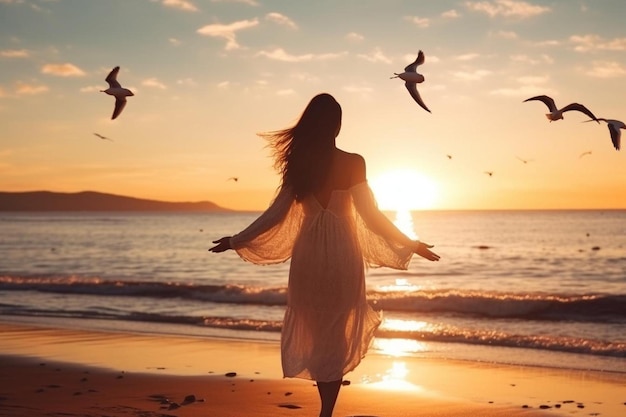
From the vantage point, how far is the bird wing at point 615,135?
320 inches

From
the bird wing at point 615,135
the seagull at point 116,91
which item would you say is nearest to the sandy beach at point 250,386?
the bird wing at point 615,135

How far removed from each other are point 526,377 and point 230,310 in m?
10.5

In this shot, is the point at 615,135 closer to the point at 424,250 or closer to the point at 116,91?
the point at 424,250

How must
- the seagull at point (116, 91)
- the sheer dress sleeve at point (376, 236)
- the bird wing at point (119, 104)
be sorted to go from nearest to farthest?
the sheer dress sleeve at point (376, 236), the seagull at point (116, 91), the bird wing at point (119, 104)

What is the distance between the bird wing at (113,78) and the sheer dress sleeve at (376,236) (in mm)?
4420

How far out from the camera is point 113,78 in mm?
9078

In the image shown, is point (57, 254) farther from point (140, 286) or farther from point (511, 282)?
point (511, 282)

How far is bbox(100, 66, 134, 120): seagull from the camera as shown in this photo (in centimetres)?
882

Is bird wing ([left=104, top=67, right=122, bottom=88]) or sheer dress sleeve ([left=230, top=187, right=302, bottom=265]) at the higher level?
bird wing ([left=104, top=67, right=122, bottom=88])

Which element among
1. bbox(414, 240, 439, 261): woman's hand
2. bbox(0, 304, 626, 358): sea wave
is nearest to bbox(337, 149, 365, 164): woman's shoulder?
bbox(414, 240, 439, 261): woman's hand

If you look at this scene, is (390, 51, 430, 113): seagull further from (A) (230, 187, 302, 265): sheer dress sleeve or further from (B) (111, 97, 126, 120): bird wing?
(B) (111, 97, 126, 120): bird wing

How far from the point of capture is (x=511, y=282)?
27562 mm

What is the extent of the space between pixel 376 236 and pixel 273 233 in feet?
2.53

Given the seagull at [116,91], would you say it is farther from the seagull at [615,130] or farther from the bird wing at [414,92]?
the seagull at [615,130]
